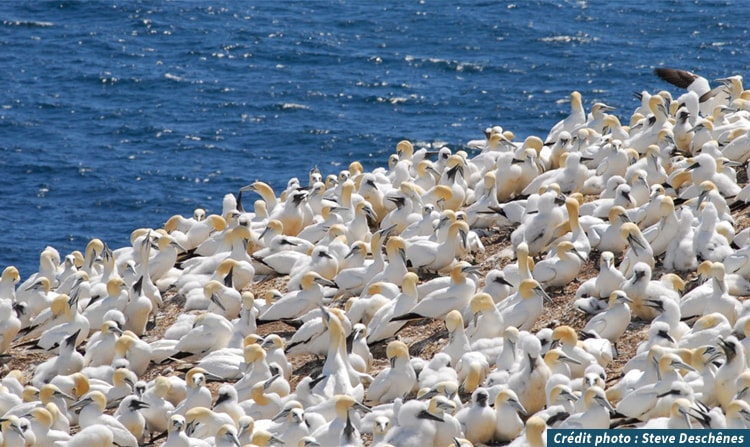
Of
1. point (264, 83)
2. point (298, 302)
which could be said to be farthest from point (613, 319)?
point (264, 83)

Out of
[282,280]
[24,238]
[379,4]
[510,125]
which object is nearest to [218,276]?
[282,280]

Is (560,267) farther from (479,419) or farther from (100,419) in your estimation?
(100,419)

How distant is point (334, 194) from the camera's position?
20.0 metres

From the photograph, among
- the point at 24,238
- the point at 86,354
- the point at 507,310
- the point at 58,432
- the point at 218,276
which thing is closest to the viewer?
the point at 58,432

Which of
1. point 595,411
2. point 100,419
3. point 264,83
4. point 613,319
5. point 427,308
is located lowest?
point 264,83

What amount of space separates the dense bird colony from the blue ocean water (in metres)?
11.6

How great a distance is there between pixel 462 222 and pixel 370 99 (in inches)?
832

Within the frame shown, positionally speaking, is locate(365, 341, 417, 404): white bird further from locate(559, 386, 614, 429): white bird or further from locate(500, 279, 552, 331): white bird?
locate(559, 386, 614, 429): white bird

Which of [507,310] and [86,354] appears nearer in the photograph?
[507,310]

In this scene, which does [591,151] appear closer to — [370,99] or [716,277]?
[716,277]

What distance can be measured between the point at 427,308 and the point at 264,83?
24430 millimetres

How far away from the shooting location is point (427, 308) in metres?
15.5

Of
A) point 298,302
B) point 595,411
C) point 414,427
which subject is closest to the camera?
point 595,411

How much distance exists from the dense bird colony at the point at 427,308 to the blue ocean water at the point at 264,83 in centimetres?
1160
